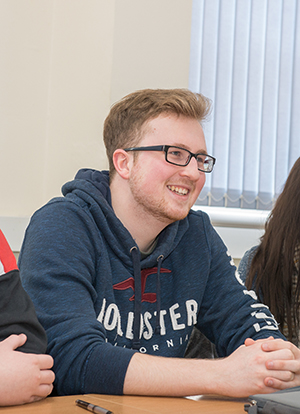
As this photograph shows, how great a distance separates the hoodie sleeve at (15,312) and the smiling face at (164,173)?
1.80 feet

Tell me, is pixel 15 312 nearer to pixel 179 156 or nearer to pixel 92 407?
pixel 92 407

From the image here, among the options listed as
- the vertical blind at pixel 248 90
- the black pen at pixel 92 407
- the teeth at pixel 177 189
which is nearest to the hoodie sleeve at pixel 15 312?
the black pen at pixel 92 407

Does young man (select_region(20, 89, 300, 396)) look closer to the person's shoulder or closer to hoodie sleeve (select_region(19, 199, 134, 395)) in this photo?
hoodie sleeve (select_region(19, 199, 134, 395))

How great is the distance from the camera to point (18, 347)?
885mm

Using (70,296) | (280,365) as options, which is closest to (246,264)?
(280,365)

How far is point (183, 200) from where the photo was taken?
143 cm

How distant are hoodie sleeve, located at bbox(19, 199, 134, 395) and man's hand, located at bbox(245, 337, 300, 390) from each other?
313 millimetres

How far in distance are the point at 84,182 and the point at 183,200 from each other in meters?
0.31

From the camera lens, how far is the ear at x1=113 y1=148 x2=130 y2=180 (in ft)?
4.79

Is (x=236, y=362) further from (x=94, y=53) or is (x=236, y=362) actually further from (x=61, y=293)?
(x=94, y=53)

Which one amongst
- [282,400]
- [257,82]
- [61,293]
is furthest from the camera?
[257,82]

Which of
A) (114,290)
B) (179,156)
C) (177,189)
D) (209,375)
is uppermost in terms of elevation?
(179,156)

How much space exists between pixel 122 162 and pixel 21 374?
31.2 inches

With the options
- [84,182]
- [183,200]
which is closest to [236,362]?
[183,200]
